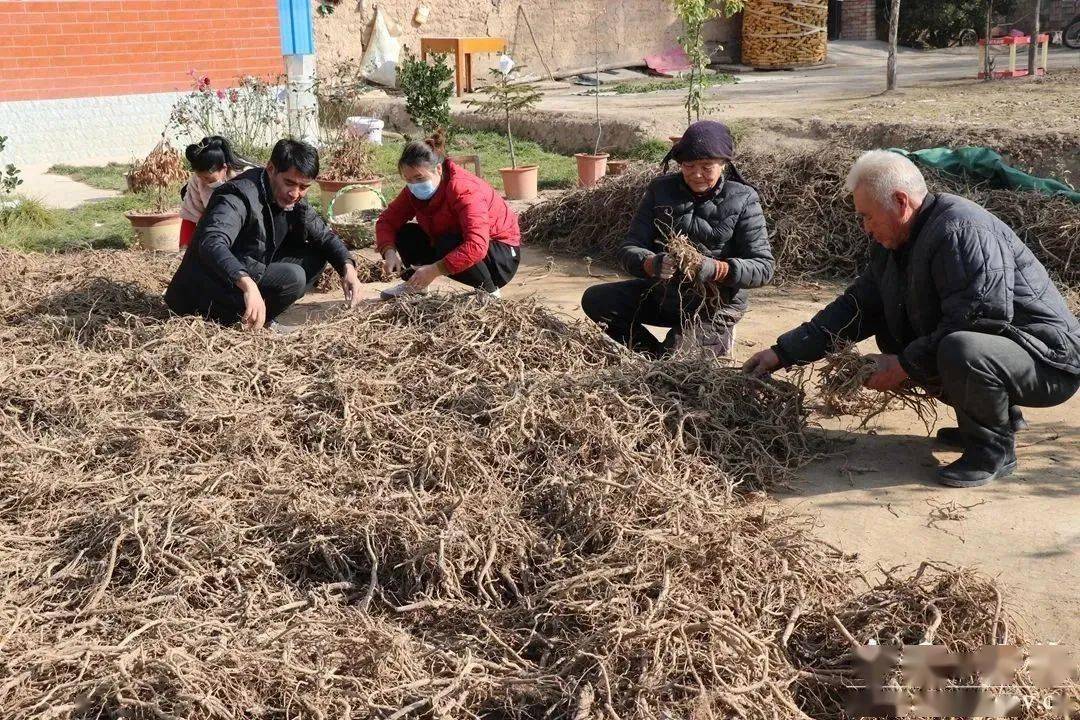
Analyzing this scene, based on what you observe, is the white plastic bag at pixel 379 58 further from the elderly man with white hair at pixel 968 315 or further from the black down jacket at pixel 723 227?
the elderly man with white hair at pixel 968 315

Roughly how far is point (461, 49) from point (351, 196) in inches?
320

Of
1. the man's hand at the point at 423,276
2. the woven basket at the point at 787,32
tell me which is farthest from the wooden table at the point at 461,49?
the man's hand at the point at 423,276

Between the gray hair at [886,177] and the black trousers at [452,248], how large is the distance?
82.8 inches

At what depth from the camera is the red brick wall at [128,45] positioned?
9.88 m

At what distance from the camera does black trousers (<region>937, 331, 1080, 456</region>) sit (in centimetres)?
347

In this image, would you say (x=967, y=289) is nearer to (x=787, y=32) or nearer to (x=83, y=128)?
(x=83, y=128)

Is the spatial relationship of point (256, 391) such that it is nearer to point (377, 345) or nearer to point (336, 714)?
point (377, 345)

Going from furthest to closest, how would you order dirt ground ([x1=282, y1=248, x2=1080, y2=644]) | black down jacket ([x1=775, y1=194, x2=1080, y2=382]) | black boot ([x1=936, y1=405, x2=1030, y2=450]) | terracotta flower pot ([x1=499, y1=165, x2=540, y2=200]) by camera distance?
terracotta flower pot ([x1=499, y1=165, x2=540, y2=200]) → black boot ([x1=936, y1=405, x2=1030, y2=450]) → black down jacket ([x1=775, y1=194, x2=1080, y2=382]) → dirt ground ([x1=282, y1=248, x2=1080, y2=644])

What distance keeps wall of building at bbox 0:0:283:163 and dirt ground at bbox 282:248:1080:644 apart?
8.88 metres

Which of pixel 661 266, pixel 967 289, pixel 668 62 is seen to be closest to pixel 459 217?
pixel 661 266

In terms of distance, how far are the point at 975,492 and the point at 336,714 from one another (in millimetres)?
2327

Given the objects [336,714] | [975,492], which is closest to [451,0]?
[975,492]

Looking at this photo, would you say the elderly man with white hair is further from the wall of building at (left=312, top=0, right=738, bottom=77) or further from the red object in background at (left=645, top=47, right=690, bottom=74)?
the red object in background at (left=645, top=47, right=690, bottom=74)

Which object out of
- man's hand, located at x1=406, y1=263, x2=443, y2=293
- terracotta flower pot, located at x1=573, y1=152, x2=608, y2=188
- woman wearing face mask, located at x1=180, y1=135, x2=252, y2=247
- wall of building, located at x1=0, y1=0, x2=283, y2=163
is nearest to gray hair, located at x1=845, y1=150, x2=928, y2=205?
man's hand, located at x1=406, y1=263, x2=443, y2=293
